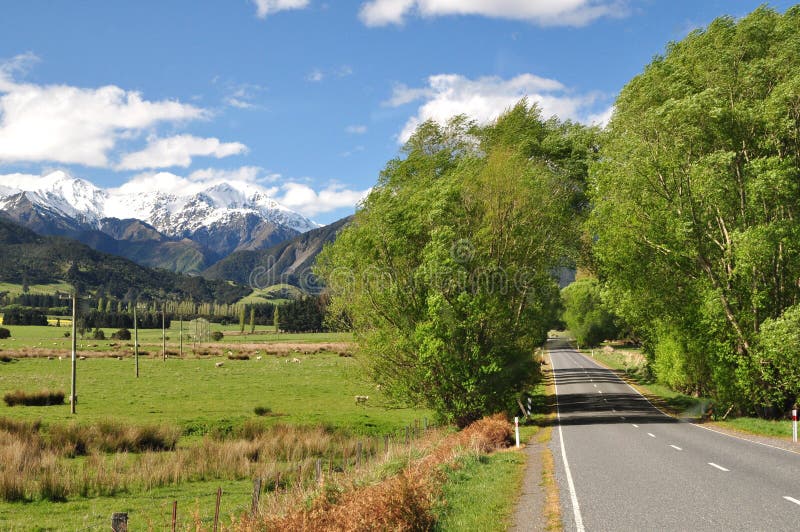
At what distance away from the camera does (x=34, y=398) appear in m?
40.9

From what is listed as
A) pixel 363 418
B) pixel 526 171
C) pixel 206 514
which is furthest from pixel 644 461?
pixel 363 418

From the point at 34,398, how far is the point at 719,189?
1725 inches

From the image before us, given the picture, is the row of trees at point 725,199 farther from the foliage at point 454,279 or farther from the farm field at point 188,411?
the farm field at point 188,411

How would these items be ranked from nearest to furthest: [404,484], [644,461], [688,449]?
[404,484]
[644,461]
[688,449]

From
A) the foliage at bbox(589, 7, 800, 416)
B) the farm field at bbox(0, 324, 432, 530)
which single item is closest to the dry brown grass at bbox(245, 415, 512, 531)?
the farm field at bbox(0, 324, 432, 530)

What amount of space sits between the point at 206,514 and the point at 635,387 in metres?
46.8

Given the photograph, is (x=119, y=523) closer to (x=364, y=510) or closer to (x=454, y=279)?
(x=364, y=510)

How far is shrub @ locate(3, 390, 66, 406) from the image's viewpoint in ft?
130

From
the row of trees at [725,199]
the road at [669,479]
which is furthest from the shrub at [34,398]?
the row of trees at [725,199]

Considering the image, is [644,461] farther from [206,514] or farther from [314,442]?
[314,442]

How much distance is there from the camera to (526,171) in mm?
33469

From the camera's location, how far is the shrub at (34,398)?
130 ft

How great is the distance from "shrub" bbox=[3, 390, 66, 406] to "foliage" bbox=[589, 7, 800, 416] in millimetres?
38350

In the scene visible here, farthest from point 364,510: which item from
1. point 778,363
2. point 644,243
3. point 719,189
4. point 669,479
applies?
point 644,243
